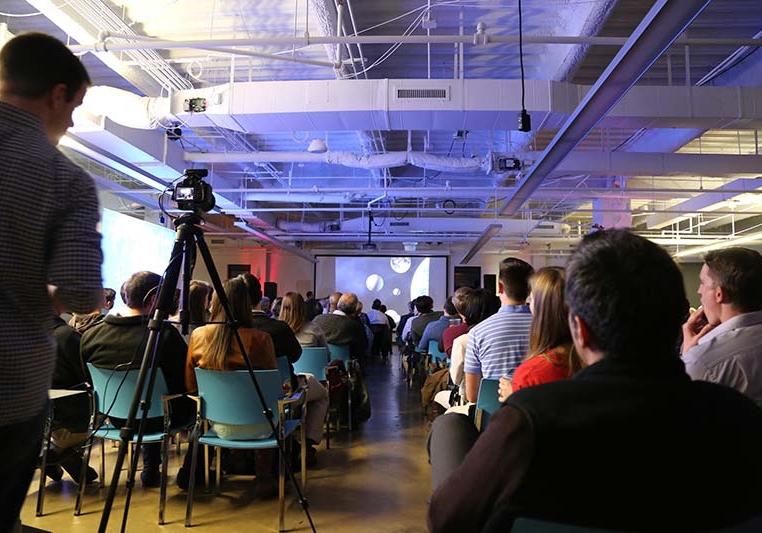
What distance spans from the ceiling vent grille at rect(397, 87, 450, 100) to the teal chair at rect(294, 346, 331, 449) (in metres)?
2.21

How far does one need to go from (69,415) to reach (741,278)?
331 cm

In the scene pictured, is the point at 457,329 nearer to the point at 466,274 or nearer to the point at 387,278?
the point at 387,278

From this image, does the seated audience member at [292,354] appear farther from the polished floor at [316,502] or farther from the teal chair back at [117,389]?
the teal chair back at [117,389]

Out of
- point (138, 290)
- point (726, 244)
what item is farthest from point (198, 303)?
point (726, 244)

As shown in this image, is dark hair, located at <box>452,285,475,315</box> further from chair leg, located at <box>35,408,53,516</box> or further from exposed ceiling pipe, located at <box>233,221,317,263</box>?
exposed ceiling pipe, located at <box>233,221,317,263</box>

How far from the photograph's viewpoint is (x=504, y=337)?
2.37 meters

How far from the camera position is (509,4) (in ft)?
13.1

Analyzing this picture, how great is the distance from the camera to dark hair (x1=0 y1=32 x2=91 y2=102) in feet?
3.44

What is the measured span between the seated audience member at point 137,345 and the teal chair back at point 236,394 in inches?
14.1

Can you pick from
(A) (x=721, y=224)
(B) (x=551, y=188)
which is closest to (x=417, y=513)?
(B) (x=551, y=188)

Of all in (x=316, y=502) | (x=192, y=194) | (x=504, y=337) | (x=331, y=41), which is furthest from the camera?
(x=331, y=41)

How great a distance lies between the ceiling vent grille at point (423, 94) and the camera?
14.0 ft

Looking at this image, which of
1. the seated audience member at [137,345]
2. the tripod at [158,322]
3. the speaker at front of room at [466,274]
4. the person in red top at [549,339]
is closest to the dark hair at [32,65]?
the tripod at [158,322]

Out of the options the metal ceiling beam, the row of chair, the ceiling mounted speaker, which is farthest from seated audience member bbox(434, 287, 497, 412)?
the ceiling mounted speaker
